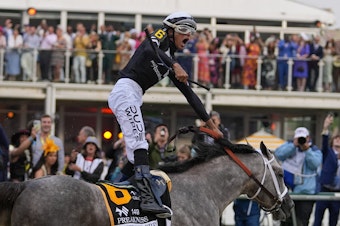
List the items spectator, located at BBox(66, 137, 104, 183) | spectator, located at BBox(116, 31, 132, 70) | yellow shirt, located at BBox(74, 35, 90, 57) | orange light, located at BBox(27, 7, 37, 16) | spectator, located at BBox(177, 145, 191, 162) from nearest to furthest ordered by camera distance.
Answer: spectator, located at BBox(66, 137, 104, 183) < spectator, located at BBox(177, 145, 191, 162) < spectator, located at BBox(116, 31, 132, 70) < yellow shirt, located at BBox(74, 35, 90, 57) < orange light, located at BBox(27, 7, 37, 16)

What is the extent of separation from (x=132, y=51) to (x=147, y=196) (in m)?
17.7

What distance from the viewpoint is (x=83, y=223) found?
27.4 feet

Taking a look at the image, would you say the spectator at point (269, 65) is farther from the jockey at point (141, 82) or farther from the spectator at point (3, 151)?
the jockey at point (141, 82)

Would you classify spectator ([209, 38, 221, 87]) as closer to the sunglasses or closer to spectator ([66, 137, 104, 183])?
spectator ([66, 137, 104, 183])

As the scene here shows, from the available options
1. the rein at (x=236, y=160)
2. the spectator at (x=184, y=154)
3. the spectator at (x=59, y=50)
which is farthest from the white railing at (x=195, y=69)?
the rein at (x=236, y=160)

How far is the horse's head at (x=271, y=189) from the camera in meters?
10.2

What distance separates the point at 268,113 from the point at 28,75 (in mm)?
7939

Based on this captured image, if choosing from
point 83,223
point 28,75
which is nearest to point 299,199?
point 83,223

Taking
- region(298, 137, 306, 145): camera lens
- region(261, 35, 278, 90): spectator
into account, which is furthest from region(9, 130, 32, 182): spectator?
region(261, 35, 278, 90): spectator

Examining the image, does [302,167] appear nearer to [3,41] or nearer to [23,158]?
[23,158]

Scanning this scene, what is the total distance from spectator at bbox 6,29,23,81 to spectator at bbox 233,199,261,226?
13492 mm

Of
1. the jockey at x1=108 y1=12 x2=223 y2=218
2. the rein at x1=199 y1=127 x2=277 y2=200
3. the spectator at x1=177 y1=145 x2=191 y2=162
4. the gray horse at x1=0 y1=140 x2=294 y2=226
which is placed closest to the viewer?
the gray horse at x1=0 y1=140 x2=294 y2=226

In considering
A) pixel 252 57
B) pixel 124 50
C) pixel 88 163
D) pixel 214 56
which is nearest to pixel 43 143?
pixel 88 163

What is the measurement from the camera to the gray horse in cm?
820
